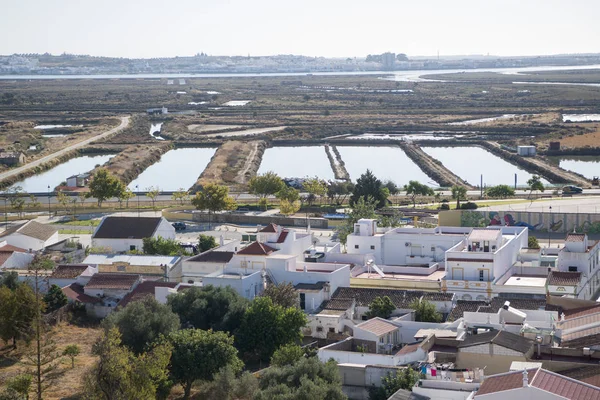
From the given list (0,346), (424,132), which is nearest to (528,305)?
(0,346)

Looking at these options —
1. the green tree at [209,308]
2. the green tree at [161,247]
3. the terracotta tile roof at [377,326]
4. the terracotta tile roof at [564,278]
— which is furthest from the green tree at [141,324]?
the terracotta tile roof at [564,278]

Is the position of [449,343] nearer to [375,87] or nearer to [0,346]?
[0,346]

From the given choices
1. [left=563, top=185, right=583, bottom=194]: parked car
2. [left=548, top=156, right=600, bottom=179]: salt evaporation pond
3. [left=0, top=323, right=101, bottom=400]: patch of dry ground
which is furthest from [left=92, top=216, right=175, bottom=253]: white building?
[left=548, top=156, right=600, bottom=179]: salt evaporation pond

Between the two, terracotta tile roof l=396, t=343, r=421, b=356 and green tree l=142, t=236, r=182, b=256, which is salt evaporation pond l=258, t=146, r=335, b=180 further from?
terracotta tile roof l=396, t=343, r=421, b=356

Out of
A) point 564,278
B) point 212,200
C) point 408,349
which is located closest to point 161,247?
point 212,200

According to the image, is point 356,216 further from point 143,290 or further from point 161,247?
point 143,290

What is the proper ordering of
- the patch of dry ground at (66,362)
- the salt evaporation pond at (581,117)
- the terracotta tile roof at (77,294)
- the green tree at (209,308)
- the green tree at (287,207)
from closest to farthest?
the patch of dry ground at (66,362), the green tree at (209,308), the terracotta tile roof at (77,294), the green tree at (287,207), the salt evaporation pond at (581,117)

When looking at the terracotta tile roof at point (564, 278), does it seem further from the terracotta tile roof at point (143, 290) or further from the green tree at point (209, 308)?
the terracotta tile roof at point (143, 290)
